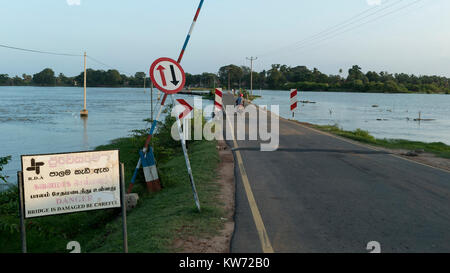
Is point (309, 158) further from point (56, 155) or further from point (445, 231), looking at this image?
point (56, 155)

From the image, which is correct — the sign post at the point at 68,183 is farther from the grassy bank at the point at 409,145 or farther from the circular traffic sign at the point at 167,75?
the grassy bank at the point at 409,145

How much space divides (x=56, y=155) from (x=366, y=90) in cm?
20722

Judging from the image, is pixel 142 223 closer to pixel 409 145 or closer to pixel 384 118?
pixel 409 145

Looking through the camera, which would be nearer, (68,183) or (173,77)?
(68,183)

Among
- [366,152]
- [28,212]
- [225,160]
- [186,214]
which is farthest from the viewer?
[366,152]

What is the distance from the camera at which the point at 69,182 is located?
4.59 meters

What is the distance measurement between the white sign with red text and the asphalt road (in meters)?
1.97

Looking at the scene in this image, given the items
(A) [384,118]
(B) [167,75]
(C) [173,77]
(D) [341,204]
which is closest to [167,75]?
(B) [167,75]

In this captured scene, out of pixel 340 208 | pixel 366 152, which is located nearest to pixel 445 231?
pixel 340 208

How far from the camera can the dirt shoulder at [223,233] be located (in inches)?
214

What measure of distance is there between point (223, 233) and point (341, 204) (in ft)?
9.42

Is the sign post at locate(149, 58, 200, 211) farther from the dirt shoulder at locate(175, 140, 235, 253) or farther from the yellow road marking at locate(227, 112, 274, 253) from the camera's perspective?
the yellow road marking at locate(227, 112, 274, 253)

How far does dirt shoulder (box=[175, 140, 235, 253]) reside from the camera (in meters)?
5.43
